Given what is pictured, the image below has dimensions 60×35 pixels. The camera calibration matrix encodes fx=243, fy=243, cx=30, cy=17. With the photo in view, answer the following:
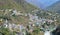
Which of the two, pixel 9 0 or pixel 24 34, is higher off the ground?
pixel 9 0

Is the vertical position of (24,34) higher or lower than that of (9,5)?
lower

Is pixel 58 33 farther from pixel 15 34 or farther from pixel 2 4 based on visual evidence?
pixel 2 4

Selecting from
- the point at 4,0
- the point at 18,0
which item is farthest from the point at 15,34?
the point at 18,0

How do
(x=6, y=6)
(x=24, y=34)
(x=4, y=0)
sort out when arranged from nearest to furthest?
1. (x=24, y=34)
2. (x=6, y=6)
3. (x=4, y=0)

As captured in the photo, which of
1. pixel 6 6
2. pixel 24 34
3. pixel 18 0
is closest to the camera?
pixel 24 34

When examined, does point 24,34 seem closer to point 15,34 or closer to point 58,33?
point 15,34

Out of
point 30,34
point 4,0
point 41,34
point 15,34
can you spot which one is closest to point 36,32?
point 41,34

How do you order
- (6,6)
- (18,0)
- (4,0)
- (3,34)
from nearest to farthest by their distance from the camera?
(3,34)
(6,6)
(4,0)
(18,0)

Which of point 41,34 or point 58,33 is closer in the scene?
point 58,33

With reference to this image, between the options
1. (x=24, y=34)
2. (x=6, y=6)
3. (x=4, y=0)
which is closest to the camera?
(x=24, y=34)
